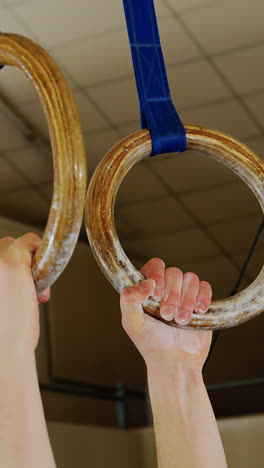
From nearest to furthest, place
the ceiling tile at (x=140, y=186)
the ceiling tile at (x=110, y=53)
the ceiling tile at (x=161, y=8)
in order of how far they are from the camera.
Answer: the ceiling tile at (x=161, y=8) < the ceiling tile at (x=110, y=53) < the ceiling tile at (x=140, y=186)

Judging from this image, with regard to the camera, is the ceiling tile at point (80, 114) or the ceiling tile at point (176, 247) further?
the ceiling tile at point (176, 247)

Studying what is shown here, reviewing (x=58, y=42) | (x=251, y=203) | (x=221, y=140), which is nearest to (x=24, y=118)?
(x=58, y=42)

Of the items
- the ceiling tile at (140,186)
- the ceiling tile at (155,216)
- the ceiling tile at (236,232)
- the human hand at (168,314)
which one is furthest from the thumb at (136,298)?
the ceiling tile at (236,232)

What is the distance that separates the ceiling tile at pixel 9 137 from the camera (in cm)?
395

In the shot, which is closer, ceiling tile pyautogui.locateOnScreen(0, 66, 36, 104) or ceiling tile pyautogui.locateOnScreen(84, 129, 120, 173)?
ceiling tile pyautogui.locateOnScreen(0, 66, 36, 104)

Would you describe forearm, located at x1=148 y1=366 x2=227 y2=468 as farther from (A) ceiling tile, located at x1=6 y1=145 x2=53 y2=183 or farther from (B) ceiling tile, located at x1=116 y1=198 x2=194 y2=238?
(B) ceiling tile, located at x1=116 y1=198 x2=194 y2=238

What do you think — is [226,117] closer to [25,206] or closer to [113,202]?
[25,206]

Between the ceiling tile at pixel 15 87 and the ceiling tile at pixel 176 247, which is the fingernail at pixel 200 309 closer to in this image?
the ceiling tile at pixel 15 87

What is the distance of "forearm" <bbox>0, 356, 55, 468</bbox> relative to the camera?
0.73m

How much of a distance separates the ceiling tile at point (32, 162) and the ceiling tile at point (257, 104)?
0.96 m

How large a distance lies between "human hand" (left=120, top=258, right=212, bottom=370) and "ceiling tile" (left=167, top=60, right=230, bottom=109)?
267cm

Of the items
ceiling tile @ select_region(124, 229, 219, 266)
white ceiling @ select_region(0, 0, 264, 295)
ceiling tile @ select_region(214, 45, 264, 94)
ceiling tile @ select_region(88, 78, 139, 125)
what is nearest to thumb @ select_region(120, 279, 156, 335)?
white ceiling @ select_region(0, 0, 264, 295)

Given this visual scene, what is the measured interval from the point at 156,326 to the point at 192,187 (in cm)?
377

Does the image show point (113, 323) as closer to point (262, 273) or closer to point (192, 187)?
point (192, 187)
